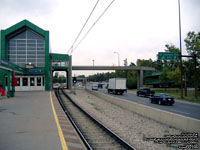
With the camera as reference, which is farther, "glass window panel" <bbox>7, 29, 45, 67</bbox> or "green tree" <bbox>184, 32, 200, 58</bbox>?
"glass window panel" <bbox>7, 29, 45, 67</bbox>

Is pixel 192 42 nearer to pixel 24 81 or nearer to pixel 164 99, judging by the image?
pixel 164 99

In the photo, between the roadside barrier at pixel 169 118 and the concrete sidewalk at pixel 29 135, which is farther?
the roadside barrier at pixel 169 118

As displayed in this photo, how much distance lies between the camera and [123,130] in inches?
486

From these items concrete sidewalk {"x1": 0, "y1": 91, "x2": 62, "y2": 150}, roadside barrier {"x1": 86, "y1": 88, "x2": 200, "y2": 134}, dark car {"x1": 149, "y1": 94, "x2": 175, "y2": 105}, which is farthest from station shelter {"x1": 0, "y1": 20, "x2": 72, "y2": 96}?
concrete sidewalk {"x1": 0, "y1": 91, "x2": 62, "y2": 150}

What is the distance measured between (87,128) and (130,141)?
12.7 ft

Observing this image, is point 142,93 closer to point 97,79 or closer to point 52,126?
point 52,126

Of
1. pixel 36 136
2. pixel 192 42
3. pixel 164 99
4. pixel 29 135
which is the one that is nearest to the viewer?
pixel 36 136

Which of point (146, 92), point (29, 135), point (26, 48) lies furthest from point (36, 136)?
point (26, 48)

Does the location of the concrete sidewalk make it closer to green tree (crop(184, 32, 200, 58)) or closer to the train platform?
the train platform

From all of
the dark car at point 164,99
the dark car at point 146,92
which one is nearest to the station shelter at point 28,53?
the dark car at point 146,92

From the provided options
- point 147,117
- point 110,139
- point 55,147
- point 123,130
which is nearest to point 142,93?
point 147,117

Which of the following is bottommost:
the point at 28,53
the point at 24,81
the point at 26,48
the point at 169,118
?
the point at 169,118

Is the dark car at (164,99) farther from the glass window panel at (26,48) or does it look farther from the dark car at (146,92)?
the glass window panel at (26,48)

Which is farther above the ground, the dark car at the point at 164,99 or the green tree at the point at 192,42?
the green tree at the point at 192,42
